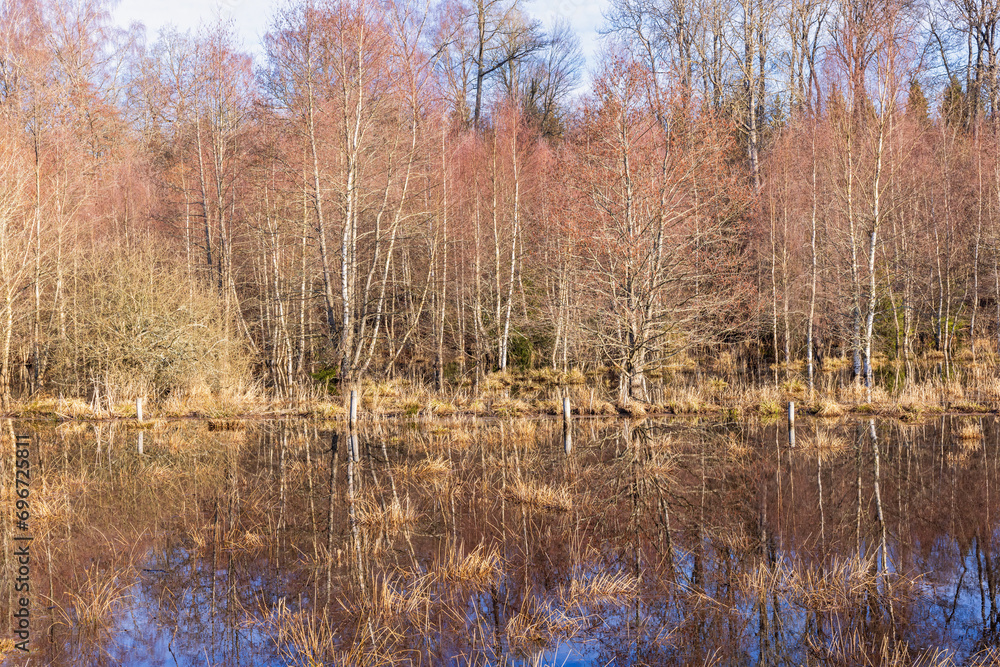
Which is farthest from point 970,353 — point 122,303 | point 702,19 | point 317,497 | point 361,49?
point 122,303

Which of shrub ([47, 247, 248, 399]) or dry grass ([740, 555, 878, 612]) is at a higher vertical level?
shrub ([47, 247, 248, 399])

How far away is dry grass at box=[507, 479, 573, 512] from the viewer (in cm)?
853

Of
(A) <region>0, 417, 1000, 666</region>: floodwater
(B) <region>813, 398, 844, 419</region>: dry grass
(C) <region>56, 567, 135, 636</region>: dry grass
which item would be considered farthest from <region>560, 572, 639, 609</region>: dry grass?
(B) <region>813, 398, 844, 419</region>: dry grass

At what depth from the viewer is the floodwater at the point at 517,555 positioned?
5.18m

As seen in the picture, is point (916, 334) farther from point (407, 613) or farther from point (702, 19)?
point (407, 613)

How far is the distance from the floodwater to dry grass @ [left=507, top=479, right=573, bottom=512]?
37mm

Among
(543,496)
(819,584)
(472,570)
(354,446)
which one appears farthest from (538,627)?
(354,446)

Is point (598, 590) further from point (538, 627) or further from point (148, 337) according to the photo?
point (148, 337)

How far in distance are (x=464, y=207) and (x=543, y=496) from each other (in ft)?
55.5

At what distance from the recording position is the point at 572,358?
81.7 feet

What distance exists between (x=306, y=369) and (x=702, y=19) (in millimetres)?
19851

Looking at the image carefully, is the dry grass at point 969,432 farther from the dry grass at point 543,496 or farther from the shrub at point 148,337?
the shrub at point 148,337

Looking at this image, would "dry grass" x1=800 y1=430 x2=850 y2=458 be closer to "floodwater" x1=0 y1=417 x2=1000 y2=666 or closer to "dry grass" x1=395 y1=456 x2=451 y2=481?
"floodwater" x1=0 y1=417 x2=1000 y2=666

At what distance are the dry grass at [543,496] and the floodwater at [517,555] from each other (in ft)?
0.12
